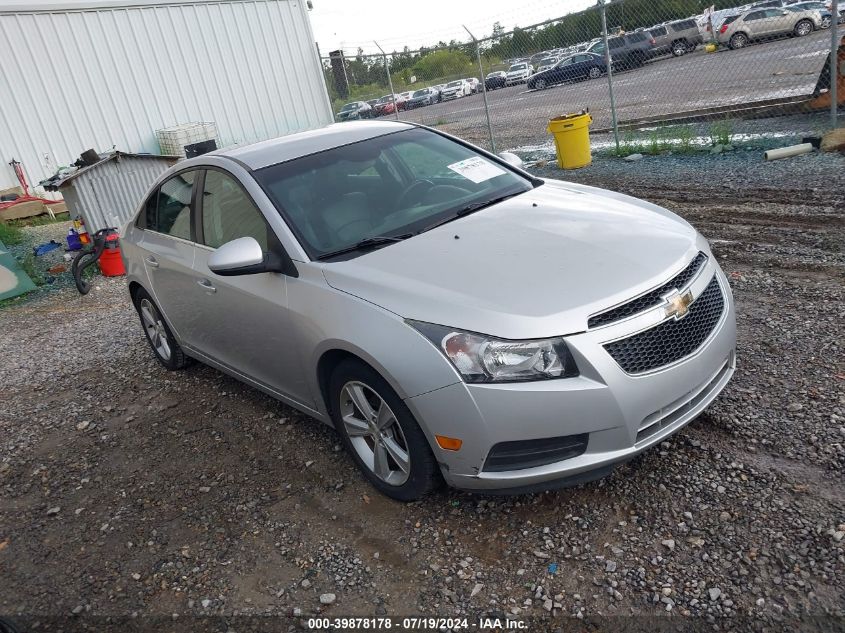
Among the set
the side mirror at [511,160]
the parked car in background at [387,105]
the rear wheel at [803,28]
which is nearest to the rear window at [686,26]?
the rear wheel at [803,28]

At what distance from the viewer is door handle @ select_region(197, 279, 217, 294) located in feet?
13.6

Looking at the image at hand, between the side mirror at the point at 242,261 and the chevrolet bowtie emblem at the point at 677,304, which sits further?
the side mirror at the point at 242,261

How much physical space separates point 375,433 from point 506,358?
836 mm

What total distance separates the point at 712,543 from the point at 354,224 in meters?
2.21

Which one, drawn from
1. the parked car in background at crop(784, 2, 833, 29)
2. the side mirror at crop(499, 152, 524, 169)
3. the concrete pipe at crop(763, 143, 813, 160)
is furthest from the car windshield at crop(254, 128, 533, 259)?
the parked car in background at crop(784, 2, 833, 29)

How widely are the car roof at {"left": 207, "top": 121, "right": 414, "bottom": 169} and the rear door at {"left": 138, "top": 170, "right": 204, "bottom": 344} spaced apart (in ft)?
1.49

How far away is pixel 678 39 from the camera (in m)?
18.1

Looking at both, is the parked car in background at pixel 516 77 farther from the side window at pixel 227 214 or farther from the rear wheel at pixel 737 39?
the side window at pixel 227 214

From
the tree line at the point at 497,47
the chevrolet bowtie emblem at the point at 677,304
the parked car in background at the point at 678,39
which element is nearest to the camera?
the chevrolet bowtie emblem at the point at 677,304

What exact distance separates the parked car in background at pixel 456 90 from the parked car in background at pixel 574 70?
338 inches

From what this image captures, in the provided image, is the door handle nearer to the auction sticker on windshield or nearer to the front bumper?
the auction sticker on windshield

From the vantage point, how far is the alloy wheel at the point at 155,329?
5.37 metres

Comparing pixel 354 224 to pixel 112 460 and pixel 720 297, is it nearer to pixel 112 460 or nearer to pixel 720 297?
pixel 720 297

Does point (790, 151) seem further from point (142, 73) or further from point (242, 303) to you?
point (142, 73)
